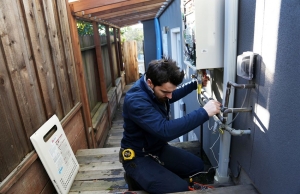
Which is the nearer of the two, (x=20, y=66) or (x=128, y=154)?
(x=20, y=66)

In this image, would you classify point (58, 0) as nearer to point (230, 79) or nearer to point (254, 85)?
point (230, 79)

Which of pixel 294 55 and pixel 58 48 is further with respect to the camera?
pixel 58 48

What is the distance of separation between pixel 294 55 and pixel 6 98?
1.90 meters

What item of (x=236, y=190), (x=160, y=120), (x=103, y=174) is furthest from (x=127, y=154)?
(x=236, y=190)

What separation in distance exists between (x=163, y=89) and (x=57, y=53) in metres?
1.58

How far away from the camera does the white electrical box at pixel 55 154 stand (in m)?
2.05

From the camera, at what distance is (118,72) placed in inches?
357

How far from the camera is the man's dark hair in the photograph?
6.05 ft

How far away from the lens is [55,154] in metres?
2.27

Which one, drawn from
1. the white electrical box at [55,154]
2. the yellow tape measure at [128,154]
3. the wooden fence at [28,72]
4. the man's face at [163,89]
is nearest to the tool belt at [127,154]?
the yellow tape measure at [128,154]

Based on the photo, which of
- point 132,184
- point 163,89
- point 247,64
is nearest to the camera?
point 247,64

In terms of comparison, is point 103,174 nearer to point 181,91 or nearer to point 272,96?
point 181,91

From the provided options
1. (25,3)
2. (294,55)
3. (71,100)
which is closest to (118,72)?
(71,100)

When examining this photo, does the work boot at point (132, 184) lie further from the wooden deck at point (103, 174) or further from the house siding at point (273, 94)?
the house siding at point (273, 94)
